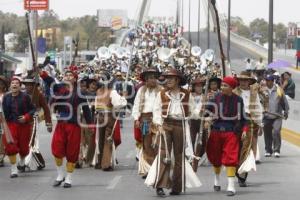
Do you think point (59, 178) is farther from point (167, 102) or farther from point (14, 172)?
point (167, 102)

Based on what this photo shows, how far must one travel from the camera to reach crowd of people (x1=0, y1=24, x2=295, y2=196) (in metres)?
12.9

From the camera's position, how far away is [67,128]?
45.1 feet

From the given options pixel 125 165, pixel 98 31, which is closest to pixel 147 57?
pixel 125 165

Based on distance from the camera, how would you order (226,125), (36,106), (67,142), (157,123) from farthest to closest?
(36,106) < (67,142) < (226,125) < (157,123)

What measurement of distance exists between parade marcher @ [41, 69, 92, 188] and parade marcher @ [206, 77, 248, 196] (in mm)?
2050

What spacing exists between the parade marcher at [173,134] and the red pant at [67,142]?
141 cm

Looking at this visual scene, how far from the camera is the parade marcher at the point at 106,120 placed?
16656mm

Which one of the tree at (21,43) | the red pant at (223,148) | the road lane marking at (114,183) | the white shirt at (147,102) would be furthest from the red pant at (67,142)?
the tree at (21,43)

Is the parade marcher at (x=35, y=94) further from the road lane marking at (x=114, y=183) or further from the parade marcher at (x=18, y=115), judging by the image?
the road lane marking at (x=114, y=183)

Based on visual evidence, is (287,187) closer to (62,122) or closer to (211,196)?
(211,196)

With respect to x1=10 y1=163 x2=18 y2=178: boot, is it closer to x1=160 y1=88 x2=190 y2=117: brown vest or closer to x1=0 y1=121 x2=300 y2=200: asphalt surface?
x1=0 y1=121 x2=300 y2=200: asphalt surface

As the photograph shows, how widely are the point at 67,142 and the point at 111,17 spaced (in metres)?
142

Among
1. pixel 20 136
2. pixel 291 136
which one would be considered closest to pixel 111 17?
pixel 291 136

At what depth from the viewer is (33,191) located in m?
13.3
